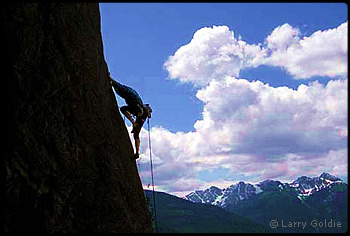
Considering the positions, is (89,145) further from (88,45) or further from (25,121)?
(88,45)

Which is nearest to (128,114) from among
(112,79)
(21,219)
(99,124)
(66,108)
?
(112,79)

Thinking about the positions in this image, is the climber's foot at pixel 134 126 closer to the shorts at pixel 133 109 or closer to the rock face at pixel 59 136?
the shorts at pixel 133 109

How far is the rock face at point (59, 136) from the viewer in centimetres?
1286

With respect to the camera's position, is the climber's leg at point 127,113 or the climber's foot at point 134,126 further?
the climber's foot at point 134,126

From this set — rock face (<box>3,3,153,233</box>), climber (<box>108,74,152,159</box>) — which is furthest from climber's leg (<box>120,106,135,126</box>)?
rock face (<box>3,3,153,233</box>)

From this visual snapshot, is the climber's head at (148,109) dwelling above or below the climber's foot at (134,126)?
above

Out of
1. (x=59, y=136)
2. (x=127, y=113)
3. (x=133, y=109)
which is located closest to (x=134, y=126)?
(x=127, y=113)

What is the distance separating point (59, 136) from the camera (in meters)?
14.0

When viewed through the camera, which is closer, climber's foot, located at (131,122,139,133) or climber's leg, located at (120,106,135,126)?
climber's leg, located at (120,106,135,126)

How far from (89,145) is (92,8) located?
664 cm

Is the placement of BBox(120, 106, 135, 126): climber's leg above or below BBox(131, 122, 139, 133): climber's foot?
above

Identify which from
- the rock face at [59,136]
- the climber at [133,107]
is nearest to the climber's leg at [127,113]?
the climber at [133,107]

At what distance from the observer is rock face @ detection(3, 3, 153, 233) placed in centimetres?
1286

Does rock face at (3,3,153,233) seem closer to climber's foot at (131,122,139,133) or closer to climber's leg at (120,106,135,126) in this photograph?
climber's leg at (120,106,135,126)
